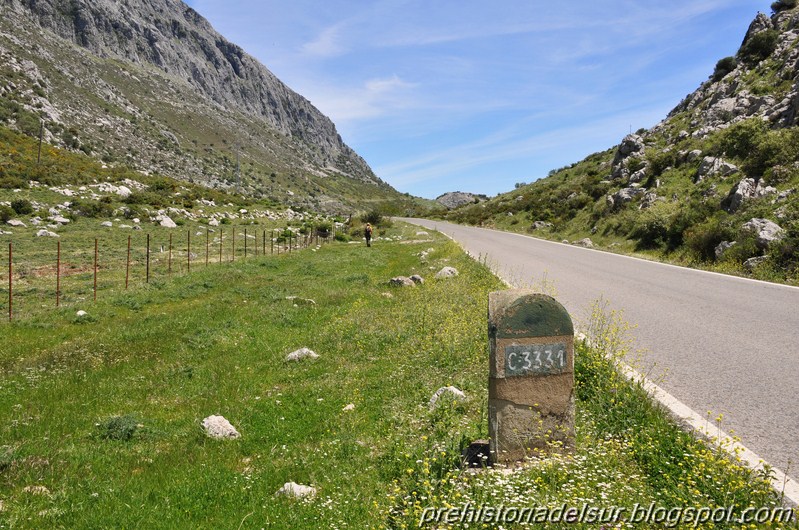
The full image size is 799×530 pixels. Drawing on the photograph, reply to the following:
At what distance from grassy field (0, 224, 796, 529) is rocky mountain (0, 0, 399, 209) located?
211 ft

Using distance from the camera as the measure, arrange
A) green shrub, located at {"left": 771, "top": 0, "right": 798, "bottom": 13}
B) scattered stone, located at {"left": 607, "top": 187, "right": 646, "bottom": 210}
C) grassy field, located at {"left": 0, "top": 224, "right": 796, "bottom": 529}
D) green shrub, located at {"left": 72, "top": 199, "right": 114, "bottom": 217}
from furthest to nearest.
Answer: green shrub, located at {"left": 771, "top": 0, "right": 798, "bottom": 13} → green shrub, located at {"left": 72, "top": 199, "right": 114, "bottom": 217} → scattered stone, located at {"left": 607, "top": 187, "right": 646, "bottom": 210} → grassy field, located at {"left": 0, "top": 224, "right": 796, "bottom": 529}

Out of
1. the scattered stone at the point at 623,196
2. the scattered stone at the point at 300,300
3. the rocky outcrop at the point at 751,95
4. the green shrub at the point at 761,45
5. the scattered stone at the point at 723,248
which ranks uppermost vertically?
the green shrub at the point at 761,45

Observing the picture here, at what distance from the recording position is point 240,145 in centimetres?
12612

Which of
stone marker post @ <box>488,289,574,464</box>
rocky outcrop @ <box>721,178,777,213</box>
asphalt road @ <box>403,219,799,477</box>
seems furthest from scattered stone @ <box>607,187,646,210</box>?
stone marker post @ <box>488,289,574,464</box>

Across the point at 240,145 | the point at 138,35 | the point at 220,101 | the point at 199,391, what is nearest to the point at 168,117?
the point at 240,145

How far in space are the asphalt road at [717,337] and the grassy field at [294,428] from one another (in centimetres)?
71

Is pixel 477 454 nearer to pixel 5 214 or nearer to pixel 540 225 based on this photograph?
pixel 5 214

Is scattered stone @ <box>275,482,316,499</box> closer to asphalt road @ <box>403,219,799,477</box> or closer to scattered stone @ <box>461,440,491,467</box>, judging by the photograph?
scattered stone @ <box>461,440,491,467</box>

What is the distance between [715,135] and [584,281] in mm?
23562

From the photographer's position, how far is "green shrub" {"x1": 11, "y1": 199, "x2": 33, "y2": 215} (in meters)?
32.3

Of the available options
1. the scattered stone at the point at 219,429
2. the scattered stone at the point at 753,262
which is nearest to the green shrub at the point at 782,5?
the scattered stone at the point at 753,262

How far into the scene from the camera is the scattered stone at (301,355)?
406 inches

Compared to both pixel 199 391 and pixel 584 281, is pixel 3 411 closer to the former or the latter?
pixel 199 391

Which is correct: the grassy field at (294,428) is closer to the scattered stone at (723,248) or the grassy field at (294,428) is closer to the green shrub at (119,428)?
the green shrub at (119,428)
